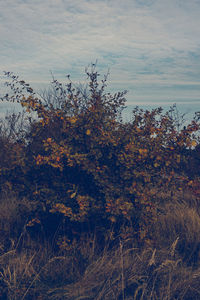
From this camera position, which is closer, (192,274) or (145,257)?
(192,274)

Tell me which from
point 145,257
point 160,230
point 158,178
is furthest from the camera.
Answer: point 160,230

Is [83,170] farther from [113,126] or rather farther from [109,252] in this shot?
[109,252]

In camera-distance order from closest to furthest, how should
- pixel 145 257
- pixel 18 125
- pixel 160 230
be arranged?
pixel 145 257
pixel 160 230
pixel 18 125

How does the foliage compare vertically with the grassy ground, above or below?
above

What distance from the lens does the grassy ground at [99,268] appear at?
3.90 m

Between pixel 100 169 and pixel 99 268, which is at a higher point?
pixel 100 169

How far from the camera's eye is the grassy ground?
3902 millimetres

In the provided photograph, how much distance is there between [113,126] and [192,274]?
2317mm

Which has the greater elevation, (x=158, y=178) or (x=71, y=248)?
(x=158, y=178)

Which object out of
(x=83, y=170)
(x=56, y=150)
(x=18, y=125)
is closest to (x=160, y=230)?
(x=83, y=170)

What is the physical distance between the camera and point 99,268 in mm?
4332

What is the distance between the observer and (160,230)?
5.73 metres

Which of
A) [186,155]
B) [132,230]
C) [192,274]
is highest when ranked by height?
[186,155]

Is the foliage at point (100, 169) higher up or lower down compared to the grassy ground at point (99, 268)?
higher up
